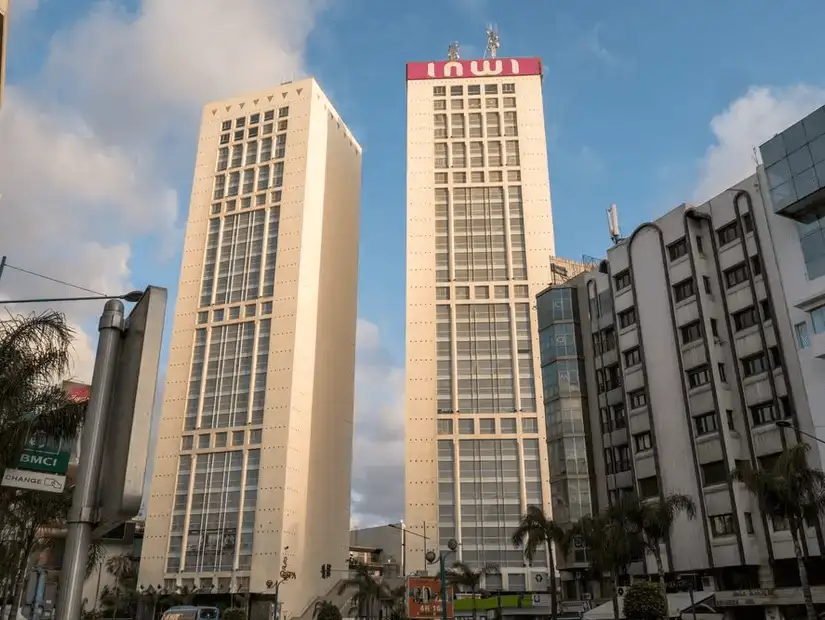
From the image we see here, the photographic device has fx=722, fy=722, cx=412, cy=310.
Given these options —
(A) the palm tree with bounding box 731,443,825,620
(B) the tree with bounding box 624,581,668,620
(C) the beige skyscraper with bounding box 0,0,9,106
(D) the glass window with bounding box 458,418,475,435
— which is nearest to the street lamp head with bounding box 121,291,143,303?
(C) the beige skyscraper with bounding box 0,0,9,106

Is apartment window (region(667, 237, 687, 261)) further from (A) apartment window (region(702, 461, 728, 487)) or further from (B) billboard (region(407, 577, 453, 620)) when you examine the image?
(B) billboard (region(407, 577, 453, 620))

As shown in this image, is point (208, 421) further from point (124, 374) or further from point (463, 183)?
point (124, 374)

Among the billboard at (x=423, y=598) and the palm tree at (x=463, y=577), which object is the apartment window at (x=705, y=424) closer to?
the palm tree at (x=463, y=577)

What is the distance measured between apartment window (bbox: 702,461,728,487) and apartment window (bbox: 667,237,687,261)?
1798 cm

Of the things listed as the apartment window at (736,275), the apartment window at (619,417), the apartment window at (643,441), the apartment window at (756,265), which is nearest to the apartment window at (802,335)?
the apartment window at (756,265)

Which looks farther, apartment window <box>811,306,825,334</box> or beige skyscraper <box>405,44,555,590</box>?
beige skyscraper <box>405,44,555,590</box>

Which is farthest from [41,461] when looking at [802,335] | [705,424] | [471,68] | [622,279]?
[471,68]

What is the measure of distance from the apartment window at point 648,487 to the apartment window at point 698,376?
891 centimetres

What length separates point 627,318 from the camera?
222 feet

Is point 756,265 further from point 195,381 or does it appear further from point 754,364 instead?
point 195,381

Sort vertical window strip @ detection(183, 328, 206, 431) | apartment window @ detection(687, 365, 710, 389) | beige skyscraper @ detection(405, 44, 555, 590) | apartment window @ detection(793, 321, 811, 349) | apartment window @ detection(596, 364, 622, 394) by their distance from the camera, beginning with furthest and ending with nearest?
vertical window strip @ detection(183, 328, 206, 431)
beige skyscraper @ detection(405, 44, 555, 590)
apartment window @ detection(596, 364, 622, 394)
apartment window @ detection(687, 365, 710, 389)
apartment window @ detection(793, 321, 811, 349)

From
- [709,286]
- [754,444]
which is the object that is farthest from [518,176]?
[754,444]

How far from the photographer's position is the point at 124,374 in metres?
6.18

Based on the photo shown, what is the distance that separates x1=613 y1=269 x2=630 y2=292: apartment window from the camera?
6856 cm
